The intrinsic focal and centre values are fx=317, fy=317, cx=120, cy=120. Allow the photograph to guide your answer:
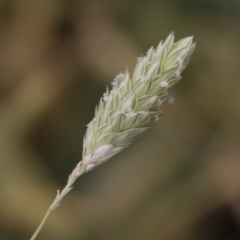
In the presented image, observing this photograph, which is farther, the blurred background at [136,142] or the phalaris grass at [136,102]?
Result: the blurred background at [136,142]

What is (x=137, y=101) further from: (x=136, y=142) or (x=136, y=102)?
(x=136, y=142)

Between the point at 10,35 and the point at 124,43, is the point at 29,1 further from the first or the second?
the point at 124,43

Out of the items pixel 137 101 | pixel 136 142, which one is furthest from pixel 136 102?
pixel 136 142

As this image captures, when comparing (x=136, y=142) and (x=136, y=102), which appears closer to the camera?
(x=136, y=102)

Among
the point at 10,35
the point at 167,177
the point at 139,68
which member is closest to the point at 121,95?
the point at 139,68

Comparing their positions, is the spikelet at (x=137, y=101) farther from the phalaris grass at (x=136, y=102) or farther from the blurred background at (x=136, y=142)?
the blurred background at (x=136, y=142)

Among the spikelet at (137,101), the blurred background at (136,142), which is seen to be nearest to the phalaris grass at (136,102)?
the spikelet at (137,101)
